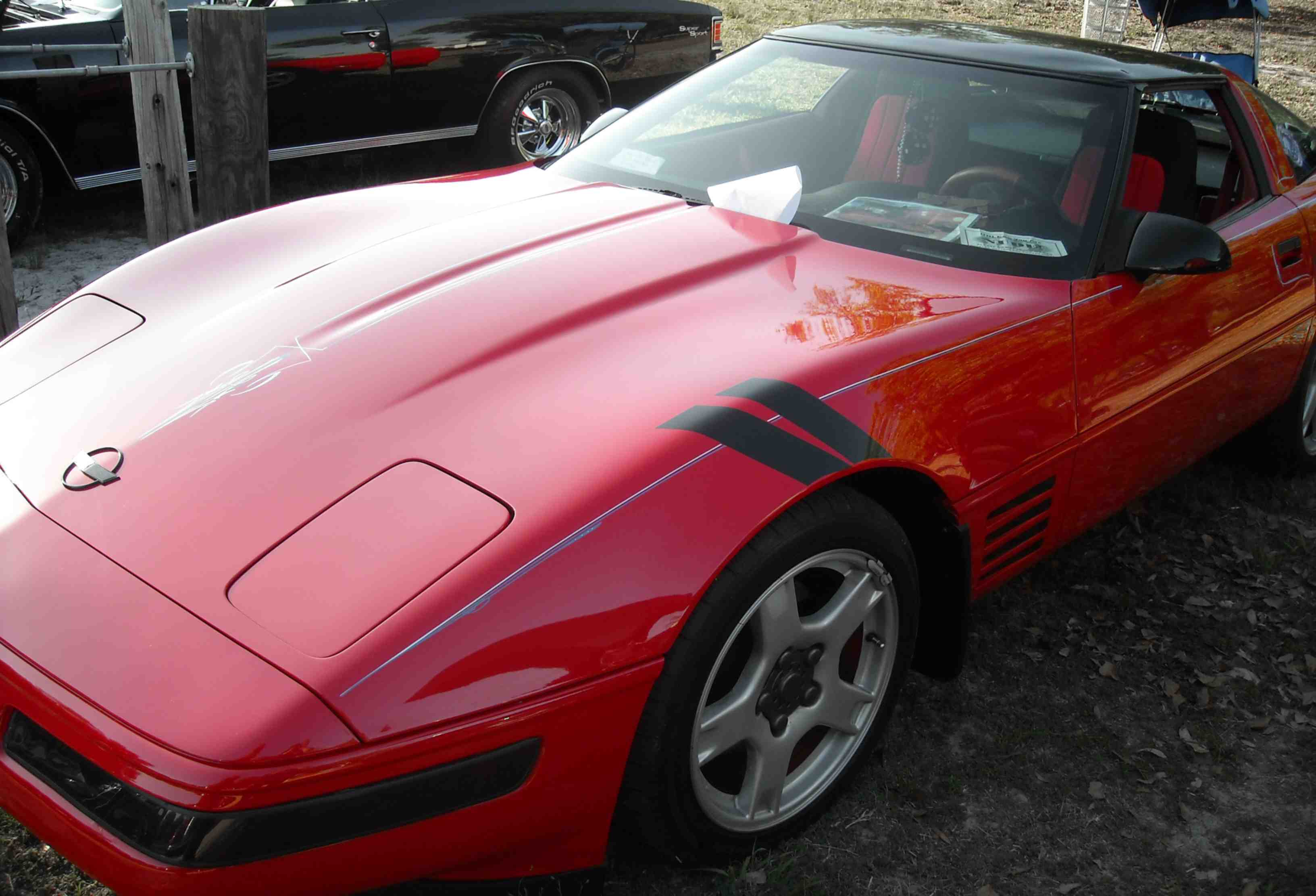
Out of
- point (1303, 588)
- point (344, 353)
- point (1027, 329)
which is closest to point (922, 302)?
point (1027, 329)

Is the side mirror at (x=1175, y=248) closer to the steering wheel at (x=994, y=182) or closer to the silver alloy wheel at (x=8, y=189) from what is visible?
the steering wheel at (x=994, y=182)

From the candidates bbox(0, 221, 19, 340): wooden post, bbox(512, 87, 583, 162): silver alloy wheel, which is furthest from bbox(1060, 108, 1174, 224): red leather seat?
bbox(512, 87, 583, 162): silver alloy wheel

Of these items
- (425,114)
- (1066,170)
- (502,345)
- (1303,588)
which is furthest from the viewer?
(425,114)

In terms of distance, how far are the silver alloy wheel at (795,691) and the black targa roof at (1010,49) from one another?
4.99 ft

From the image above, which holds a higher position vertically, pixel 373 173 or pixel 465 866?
pixel 373 173

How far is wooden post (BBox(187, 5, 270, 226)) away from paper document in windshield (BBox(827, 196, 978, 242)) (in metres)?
2.08

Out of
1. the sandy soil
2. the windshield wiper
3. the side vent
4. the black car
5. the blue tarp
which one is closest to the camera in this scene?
the side vent

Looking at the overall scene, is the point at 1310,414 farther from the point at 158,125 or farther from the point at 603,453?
the point at 158,125

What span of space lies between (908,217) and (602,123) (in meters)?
1.14

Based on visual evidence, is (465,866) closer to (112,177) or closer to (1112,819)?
(1112,819)

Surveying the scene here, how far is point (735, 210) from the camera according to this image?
272 cm

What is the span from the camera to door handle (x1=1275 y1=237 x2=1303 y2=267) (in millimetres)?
3104

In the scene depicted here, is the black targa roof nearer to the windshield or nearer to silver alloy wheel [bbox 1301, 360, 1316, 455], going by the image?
the windshield

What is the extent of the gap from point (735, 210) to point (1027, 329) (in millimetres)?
795
